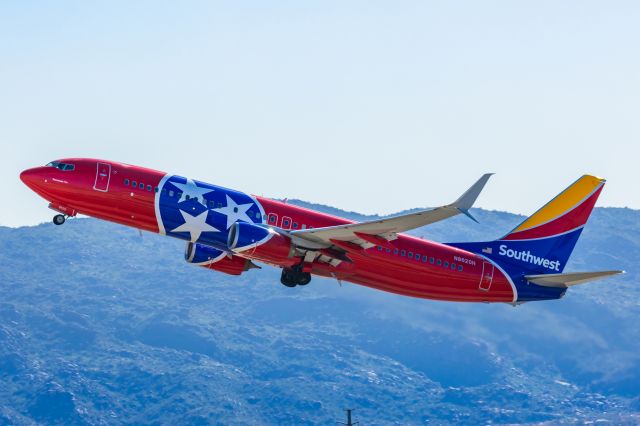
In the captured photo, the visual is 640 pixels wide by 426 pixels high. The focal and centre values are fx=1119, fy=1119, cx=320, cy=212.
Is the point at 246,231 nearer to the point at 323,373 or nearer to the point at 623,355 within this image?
the point at 623,355

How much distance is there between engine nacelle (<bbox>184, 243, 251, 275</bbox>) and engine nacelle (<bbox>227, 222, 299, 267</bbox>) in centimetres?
509

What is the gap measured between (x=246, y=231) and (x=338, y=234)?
184 inches

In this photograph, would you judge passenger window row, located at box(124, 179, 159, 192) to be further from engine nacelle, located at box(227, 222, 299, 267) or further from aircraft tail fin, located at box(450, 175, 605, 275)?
aircraft tail fin, located at box(450, 175, 605, 275)

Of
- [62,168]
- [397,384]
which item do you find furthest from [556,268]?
[397,384]

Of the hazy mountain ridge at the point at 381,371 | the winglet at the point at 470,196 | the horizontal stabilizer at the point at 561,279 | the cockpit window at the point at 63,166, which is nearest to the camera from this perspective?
the winglet at the point at 470,196

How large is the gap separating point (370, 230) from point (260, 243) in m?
5.47

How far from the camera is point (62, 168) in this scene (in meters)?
56.0

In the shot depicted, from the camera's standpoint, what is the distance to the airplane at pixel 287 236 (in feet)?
182

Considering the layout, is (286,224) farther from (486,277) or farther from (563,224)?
(563,224)

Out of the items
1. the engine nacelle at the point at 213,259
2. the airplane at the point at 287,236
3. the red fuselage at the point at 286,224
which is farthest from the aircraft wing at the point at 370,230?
the engine nacelle at the point at 213,259

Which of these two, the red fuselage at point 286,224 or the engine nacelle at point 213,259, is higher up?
the red fuselage at point 286,224

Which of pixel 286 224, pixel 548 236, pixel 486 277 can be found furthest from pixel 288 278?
pixel 548 236

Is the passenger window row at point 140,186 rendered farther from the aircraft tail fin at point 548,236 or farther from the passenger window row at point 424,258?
the aircraft tail fin at point 548,236

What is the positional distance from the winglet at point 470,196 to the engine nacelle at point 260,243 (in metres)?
10.1
